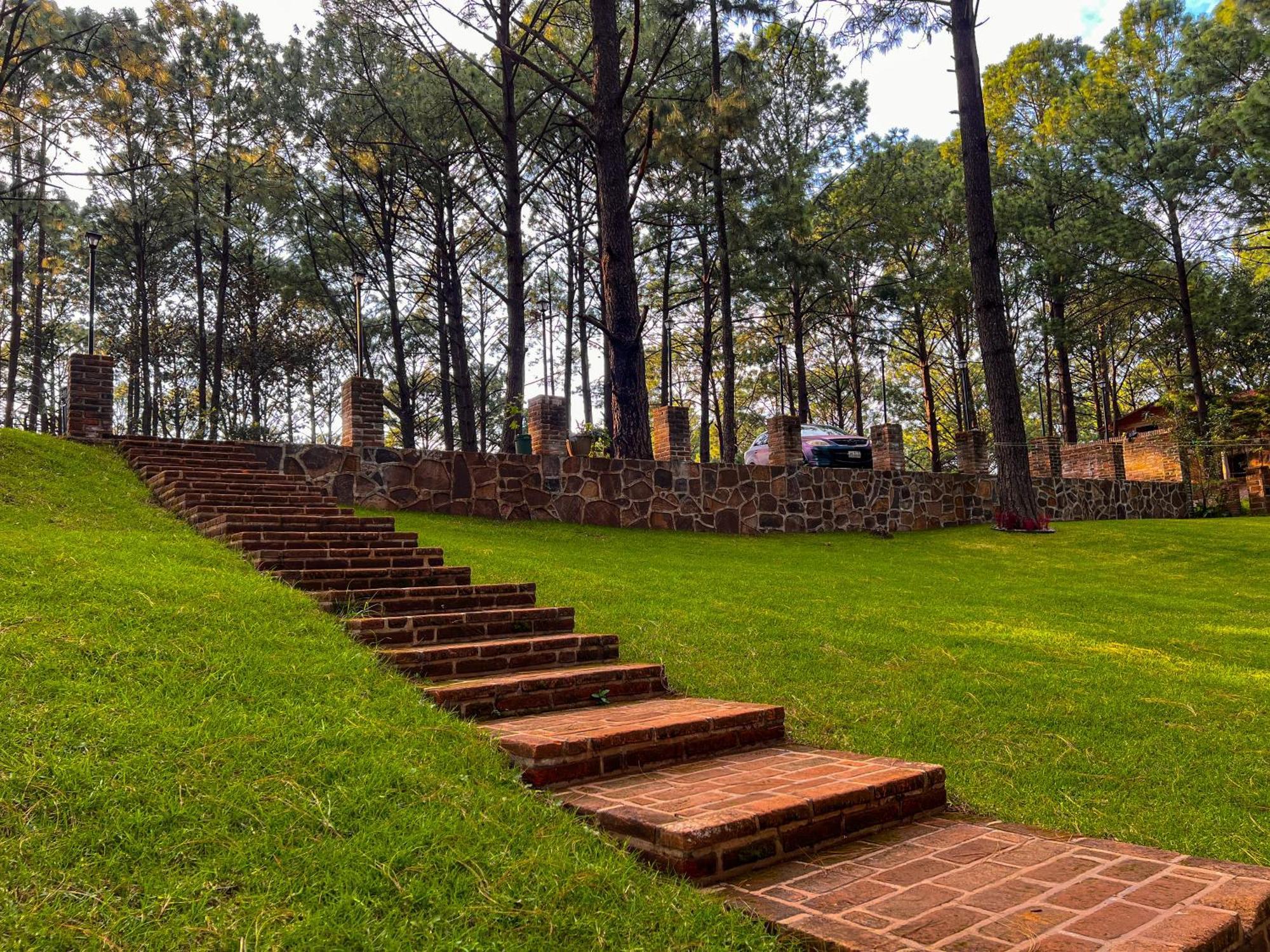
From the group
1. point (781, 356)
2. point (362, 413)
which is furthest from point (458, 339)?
point (781, 356)

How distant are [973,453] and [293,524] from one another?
13442mm

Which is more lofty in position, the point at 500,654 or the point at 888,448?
the point at 888,448

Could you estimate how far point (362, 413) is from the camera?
1060 centimetres

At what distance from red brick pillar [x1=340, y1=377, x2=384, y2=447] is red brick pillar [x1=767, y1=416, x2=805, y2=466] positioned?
6.54 m

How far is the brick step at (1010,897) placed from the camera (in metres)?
2.08

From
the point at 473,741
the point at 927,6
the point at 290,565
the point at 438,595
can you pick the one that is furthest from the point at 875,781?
the point at 927,6

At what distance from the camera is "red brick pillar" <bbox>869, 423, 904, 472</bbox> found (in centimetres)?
1526

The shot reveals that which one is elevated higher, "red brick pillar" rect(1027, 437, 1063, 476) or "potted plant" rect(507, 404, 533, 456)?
"potted plant" rect(507, 404, 533, 456)

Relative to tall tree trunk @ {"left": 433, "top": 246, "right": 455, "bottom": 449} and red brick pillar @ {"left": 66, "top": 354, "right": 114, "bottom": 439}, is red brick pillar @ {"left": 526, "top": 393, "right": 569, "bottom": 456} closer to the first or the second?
red brick pillar @ {"left": 66, "top": 354, "right": 114, "bottom": 439}

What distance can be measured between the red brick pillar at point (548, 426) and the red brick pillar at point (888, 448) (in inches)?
252

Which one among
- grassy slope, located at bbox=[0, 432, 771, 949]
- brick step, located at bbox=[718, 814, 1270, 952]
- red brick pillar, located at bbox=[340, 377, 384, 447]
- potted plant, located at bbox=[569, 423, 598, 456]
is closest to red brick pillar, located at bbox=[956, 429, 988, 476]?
potted plant, located at bbox=[569, 423, 598, 456]

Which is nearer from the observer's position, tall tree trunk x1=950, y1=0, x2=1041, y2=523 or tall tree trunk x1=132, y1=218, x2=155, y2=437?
tall tree trunk x1=950, y1=0, x2=1041, y2=523

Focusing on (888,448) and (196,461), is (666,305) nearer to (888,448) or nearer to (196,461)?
(888,448)

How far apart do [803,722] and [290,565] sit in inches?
143
